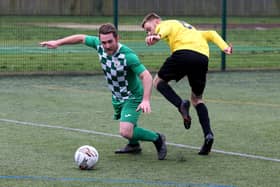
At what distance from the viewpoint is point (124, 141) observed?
10273 mm

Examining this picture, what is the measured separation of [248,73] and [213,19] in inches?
112

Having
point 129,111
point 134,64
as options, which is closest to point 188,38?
point 134,64

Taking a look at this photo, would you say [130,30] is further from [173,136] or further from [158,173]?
[158,173]

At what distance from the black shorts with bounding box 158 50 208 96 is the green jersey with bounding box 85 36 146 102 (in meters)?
0.60

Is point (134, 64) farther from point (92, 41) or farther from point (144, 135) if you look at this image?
point (144, 135)

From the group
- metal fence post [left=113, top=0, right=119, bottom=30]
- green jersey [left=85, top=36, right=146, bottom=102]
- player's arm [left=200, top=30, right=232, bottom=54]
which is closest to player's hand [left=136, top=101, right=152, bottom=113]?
green jersey [left=85, top=36, right=146, bottom=102]

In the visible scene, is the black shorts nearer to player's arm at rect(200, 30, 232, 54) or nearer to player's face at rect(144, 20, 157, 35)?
player's arm at rect(200, 30, 232, 54)

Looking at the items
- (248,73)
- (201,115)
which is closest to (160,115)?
(201,115)

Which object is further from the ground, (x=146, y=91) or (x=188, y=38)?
(x=188, y=38)

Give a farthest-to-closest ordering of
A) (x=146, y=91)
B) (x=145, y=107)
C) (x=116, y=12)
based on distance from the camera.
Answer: (x=116, y=12), (x=146, y=91), (x=145, y=107)

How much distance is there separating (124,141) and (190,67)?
129 cm

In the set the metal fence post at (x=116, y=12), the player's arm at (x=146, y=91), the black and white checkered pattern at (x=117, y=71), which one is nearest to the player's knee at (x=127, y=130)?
the black and white checkered pattern at (x=117, y=71)

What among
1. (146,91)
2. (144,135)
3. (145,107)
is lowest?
(144,135)

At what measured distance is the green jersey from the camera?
894 centimetres
